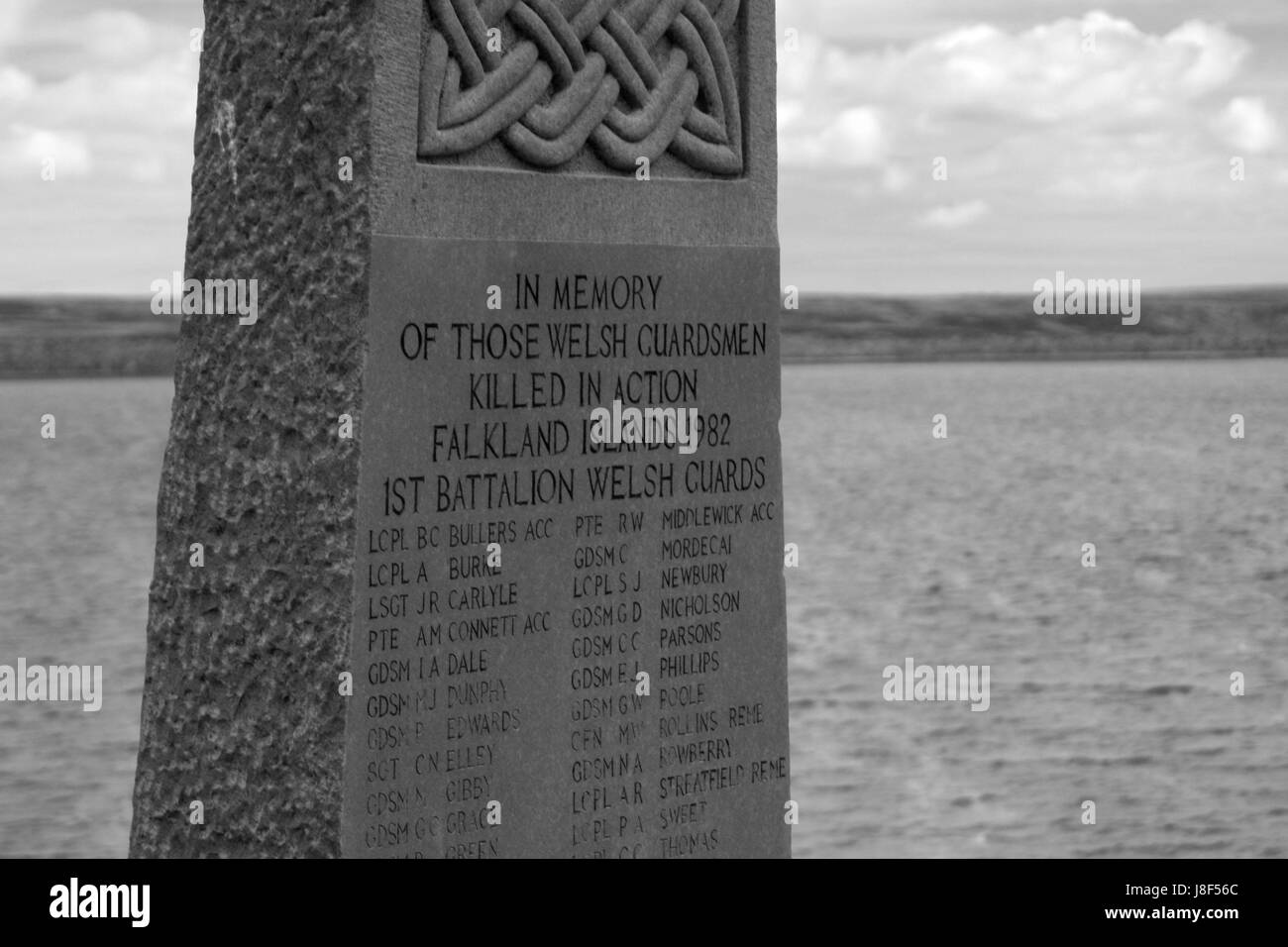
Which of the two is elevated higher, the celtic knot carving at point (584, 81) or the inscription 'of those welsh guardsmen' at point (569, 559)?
the celtic knot carving at point (584, 81)

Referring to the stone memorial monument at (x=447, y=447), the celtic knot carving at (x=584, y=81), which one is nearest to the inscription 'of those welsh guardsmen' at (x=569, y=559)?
the stone memorial monument at (x=447, y=447)

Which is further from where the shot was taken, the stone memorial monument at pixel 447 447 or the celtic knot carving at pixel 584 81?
the celtic knot carving at pixel 584 81

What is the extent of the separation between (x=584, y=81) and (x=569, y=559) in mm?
1171

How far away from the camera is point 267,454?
13.5 ft

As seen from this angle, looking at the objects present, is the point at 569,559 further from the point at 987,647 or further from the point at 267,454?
the point at 987,647

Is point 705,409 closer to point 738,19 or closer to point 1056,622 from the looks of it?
point 738,19

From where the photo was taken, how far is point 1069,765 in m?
10.7

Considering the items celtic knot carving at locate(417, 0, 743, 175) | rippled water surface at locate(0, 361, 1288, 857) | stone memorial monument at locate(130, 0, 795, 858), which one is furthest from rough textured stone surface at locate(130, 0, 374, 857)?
rippled water surface at locate(0, 361, 1288, 857)

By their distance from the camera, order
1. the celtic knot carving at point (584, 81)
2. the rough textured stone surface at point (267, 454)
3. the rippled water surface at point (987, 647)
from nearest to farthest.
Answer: the rough textured stone surface at point (267, 454)
the celtic knot carving at point (584, 81)
the rippled water surface at point (987, 647)

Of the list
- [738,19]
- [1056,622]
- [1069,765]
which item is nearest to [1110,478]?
[1056,622]

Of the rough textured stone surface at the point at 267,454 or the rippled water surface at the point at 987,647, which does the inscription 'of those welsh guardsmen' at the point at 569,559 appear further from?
the rippled water surface at the point at 987,647

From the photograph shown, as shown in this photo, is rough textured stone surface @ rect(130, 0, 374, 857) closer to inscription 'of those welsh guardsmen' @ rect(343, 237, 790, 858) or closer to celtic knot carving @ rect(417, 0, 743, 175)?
inscription 'of those welsh guardsmen' @ rect(343, 237, 790, 858)

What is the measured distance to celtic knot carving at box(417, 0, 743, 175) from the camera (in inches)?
165

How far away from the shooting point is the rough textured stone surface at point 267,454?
4.04m
